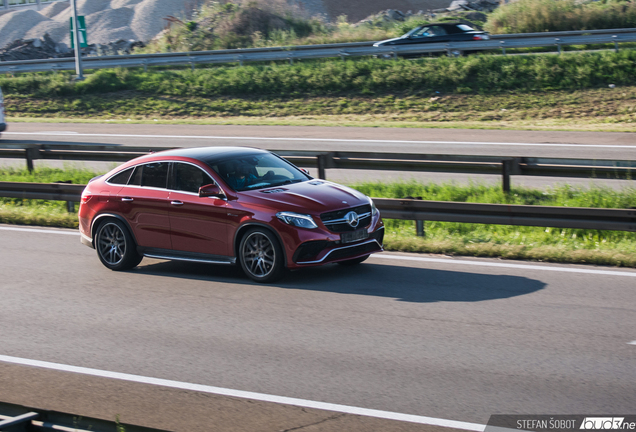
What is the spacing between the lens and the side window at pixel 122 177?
10.0 meters

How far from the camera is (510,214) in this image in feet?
33.4

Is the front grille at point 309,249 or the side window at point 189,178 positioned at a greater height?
the side window at point 189,178

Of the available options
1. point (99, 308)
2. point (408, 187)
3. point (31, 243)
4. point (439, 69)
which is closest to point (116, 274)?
point (99, 308)

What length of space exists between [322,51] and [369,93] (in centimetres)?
413

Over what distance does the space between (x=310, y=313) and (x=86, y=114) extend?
74.5 ft

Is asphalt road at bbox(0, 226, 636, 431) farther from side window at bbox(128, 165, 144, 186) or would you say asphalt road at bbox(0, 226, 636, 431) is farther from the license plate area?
side window at bbox(128, 165, 144, 186)

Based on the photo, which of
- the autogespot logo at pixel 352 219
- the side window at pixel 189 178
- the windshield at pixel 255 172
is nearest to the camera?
the autogespot logo at pixel 352 219

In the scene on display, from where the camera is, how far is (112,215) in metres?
9.88

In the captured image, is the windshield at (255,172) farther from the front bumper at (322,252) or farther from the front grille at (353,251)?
the front grille at (353,251)

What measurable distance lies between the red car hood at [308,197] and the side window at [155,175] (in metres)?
1.27

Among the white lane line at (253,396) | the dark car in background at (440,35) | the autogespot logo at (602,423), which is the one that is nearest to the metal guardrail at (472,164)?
the autogespot logo at (602,423)

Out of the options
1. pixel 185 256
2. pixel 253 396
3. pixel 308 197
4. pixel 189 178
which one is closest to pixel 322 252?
pixel 308 197

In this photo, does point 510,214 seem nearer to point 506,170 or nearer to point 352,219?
point 506,170

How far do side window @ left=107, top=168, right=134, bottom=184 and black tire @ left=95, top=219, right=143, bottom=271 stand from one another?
542mm
